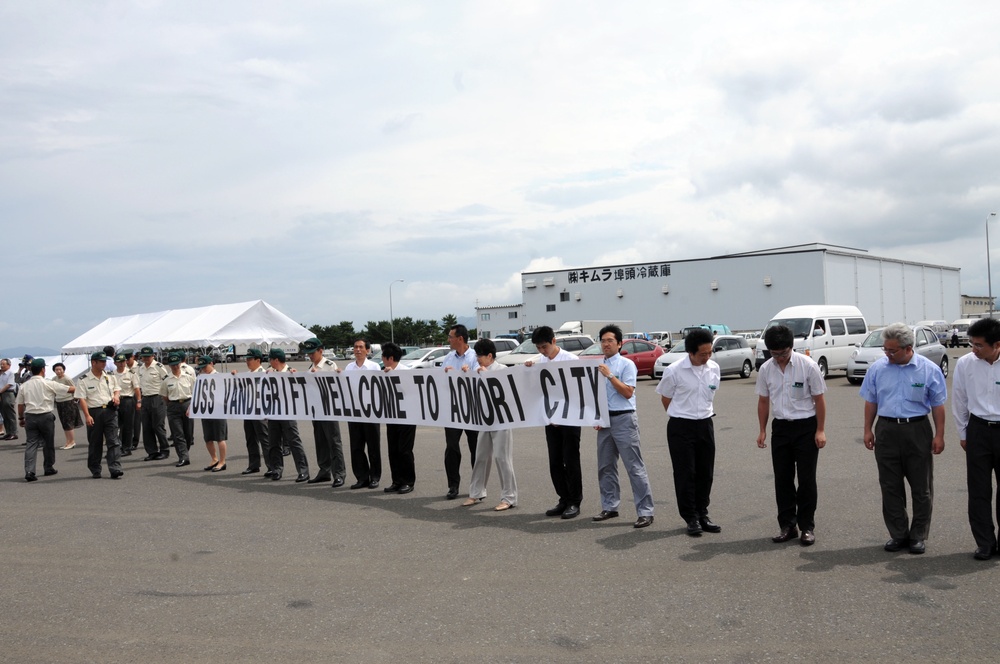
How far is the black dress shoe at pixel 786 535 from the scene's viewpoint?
22.6ft

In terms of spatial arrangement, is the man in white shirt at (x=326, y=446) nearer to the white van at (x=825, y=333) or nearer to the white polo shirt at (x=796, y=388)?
the white polo shirt at (x=796, y=388)

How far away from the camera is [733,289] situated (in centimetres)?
6988

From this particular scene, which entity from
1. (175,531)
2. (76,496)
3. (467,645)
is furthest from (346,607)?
(76,496)

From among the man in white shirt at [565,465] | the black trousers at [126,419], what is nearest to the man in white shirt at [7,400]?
the black trousers at [126,419]

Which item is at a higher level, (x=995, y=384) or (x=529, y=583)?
(x=995, y=384)

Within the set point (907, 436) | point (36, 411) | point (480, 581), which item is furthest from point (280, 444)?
point (907, 436)

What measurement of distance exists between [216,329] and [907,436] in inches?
1032

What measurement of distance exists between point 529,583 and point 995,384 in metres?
3.89

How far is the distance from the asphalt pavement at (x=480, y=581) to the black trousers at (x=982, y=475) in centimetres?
24

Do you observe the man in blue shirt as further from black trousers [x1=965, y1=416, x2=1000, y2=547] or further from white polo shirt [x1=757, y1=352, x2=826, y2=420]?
black trousers [x1=965, y1=416, x2=1000, y2=547]

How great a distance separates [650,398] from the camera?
2325cm

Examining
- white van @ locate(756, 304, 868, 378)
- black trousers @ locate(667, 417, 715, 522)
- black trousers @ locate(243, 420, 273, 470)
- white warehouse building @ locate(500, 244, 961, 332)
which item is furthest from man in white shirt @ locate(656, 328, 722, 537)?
white warehouse building @ locate(500, 244, 961, 332)

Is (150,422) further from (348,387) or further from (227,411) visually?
(348,387)

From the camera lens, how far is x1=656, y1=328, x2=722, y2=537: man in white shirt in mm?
7375
